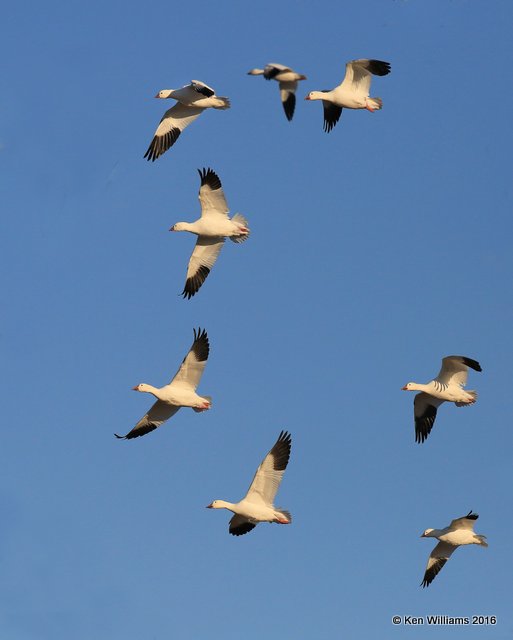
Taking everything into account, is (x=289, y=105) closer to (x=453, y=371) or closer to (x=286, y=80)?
(x=286, y=80)

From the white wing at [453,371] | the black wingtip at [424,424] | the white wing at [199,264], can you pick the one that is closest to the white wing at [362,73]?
the white wing at [199,264]

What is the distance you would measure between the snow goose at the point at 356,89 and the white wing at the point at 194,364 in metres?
4.83

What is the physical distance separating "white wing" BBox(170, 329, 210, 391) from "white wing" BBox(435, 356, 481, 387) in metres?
4.33

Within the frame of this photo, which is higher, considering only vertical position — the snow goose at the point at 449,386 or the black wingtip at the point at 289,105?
the black wingtip at the point at 289,105

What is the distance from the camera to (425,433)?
94.2 ft

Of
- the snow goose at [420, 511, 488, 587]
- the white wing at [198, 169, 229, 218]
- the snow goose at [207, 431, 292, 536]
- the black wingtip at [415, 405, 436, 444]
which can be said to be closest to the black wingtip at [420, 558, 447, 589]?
the snow goose at [420, 511, 488, 587]

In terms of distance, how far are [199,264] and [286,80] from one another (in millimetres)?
4691

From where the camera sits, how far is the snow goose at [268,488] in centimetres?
2556

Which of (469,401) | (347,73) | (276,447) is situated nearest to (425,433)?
(469,401)

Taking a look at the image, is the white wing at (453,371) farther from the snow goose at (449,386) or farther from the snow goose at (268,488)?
the snow goose at (268,488)

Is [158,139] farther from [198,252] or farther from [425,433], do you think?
[425,433]

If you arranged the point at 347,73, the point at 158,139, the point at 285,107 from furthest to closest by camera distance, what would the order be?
the point at 158,139
the point at 347,73
the point at 285,107

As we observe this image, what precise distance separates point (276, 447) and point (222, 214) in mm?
4783

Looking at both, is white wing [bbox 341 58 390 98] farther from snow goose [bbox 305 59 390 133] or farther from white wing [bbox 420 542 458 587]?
white wing [bbox 420 542 458 587]
